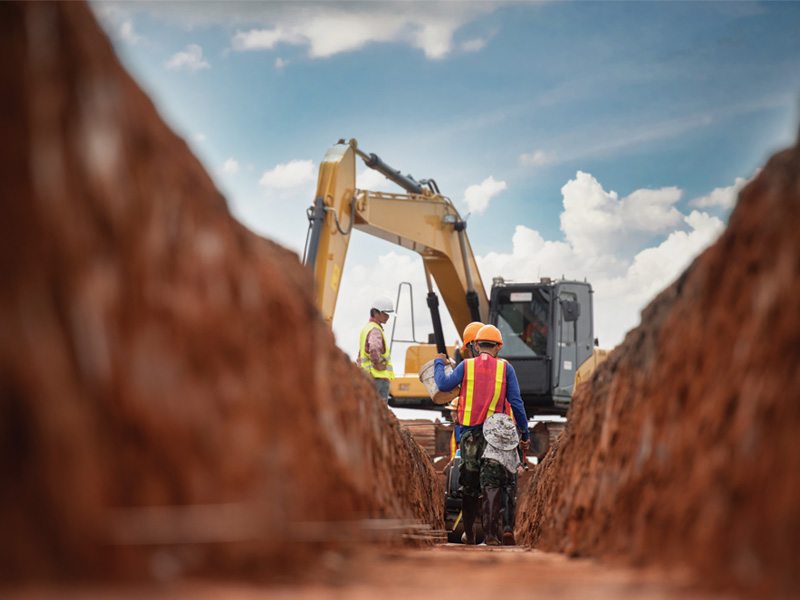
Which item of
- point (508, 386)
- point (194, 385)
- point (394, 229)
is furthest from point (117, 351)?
point (394, 229)

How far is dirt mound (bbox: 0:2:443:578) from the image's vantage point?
2.02 meters

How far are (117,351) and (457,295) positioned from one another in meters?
14.1

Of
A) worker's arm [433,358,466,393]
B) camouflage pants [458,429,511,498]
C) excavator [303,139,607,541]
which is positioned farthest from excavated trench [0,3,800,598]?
excavator [303,139,607,541]

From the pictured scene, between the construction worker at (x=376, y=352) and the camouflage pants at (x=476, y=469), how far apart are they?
3.13 meters

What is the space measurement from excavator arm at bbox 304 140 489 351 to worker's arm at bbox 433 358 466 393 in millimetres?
3036

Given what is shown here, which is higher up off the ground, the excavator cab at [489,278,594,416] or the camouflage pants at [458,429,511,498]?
the excavator cab at [489,278,594,416]

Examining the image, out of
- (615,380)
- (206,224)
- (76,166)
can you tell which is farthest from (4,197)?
(615,380)

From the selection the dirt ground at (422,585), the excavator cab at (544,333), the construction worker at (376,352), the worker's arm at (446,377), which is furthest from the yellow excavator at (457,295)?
the dirt ground at (422,585)

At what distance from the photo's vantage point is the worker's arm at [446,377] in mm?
7621

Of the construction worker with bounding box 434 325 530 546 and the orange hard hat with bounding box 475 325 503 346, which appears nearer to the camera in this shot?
the construction worker with bounding box 434 325 530 546

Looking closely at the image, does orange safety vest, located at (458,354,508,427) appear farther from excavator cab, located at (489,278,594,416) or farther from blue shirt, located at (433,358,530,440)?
excavator cab, located at (489,278,594,416)

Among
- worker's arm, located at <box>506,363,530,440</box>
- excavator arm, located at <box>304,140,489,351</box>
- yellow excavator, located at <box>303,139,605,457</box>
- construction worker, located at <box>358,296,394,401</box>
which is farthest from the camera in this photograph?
yellow excavator, located at <box>303,139,605,457</box>

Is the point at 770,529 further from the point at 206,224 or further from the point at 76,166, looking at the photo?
the point at 76,166

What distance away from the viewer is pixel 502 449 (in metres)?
7.38
